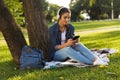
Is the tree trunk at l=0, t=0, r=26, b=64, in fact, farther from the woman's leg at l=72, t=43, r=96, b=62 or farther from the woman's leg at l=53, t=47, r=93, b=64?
the woman's leg at l=72, t=43, r=96, b=62

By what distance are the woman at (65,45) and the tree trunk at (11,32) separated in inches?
29.2

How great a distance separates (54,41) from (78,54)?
744 millimetres

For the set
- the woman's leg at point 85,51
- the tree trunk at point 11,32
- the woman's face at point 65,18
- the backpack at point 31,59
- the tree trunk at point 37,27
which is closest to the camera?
the woman's leg at point 85,51

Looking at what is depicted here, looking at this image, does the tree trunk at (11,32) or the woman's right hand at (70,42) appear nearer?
the woman's right hand at (70,42)

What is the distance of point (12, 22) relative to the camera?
Result: 826cm

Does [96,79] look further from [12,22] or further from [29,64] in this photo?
[12,22]

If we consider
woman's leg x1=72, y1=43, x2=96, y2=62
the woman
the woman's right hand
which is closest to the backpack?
the woman

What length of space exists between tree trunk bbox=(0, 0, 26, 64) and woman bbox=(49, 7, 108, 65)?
0.74 metres

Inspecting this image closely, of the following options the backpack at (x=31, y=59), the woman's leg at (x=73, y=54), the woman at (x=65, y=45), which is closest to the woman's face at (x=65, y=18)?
the woman at (x=65, y=45)

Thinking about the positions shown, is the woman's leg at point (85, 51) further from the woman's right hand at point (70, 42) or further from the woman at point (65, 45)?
the woman's right hand at point (70, 42)

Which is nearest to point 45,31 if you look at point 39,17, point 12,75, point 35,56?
point 39,17

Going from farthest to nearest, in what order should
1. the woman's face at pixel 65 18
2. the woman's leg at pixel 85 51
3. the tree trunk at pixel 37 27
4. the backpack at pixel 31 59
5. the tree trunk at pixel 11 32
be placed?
the tree trunk at pixel 37 27 < the tree trunk at pixel 11 32 < the woman's face at pixel 65 18 < the backpack at pixel 31 59 < the woman's leg at pixel 85 51

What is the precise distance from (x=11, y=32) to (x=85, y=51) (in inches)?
70.7

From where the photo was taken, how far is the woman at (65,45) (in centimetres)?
757
